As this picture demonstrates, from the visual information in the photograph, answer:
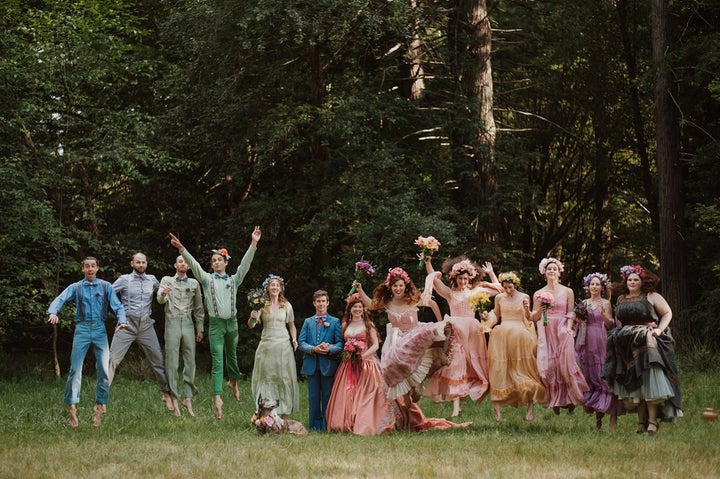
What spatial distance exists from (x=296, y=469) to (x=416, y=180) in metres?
13.1

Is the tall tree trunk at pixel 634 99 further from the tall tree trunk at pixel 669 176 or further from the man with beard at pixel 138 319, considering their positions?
the man with beard at pixel 138 319

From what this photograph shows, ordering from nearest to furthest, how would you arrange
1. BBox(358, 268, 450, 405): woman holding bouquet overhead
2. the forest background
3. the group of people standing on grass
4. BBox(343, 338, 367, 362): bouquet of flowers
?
the group of people standing on grass, BBox(358, 268, 450, 405): woman holding bouquet overhead, BBox(343, 338, 367, 362): bouquet of flowers, the forest background

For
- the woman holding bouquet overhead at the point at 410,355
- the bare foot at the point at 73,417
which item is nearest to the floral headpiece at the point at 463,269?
the woman holding bouquet overhead at the point at 410,355

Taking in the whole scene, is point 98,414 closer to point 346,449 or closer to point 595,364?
point 346,449

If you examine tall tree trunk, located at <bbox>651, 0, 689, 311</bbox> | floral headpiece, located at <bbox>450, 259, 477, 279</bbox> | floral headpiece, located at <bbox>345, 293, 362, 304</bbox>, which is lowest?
floral headpiece, located at <bbox>345, 293, 362, 304</bbox>

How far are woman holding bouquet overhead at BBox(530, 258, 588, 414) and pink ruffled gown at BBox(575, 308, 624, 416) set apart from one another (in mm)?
106

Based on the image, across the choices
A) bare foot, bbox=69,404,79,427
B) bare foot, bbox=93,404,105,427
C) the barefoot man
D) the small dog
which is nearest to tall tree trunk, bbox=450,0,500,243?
the small dog

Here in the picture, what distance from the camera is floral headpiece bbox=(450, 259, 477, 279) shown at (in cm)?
1346

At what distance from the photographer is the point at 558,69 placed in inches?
1027

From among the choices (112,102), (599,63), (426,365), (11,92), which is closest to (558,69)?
(599,63)

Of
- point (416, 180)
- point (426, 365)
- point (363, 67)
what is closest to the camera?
point (426, 365)

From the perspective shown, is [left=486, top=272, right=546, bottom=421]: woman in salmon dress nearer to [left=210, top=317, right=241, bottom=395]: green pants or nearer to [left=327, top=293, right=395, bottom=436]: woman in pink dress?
[left=327, top=293, right=395, bottom=436]: woman in pink dress

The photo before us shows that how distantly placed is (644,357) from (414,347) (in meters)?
2.73

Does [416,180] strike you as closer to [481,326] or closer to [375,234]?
[375,234]
